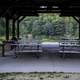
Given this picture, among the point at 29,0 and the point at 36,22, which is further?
the point at 36,22

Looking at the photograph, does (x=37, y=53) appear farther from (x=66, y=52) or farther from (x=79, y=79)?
(x=79, y=79)

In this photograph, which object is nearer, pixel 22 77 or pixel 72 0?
pixel 22 77

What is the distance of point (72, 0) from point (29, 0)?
2.20m

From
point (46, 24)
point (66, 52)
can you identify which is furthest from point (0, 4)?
point (46, 24)

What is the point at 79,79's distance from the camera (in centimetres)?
674

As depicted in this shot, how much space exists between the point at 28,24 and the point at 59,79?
1242 inches

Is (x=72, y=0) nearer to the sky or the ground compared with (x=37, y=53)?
nearer to the sky

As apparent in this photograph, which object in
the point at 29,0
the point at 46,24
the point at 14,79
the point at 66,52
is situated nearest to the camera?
the point at 14,79

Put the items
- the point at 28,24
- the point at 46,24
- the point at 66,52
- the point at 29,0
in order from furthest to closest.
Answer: the point at 28,24
the point at 46,24
the point at 29,0
the point at 66,52

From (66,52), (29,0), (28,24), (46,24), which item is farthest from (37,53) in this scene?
(28,24)

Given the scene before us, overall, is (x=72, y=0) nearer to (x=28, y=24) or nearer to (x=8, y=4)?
(x=8, y=4)

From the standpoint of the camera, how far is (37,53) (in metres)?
13.9

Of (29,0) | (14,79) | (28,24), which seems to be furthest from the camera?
(28,24)

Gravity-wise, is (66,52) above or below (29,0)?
below
